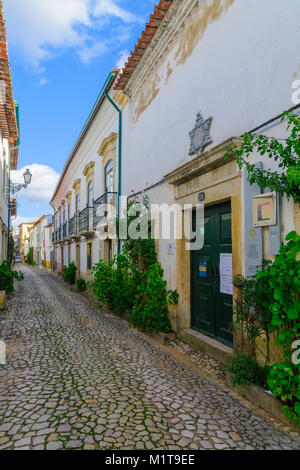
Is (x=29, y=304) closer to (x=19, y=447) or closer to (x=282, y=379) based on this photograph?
(x=19, y=447)

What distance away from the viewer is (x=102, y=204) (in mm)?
10344

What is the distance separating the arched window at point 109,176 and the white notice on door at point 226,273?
6.08m

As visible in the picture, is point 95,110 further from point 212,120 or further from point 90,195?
point 212,120

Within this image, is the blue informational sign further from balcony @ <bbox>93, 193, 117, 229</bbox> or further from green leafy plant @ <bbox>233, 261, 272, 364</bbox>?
balcony @ <bbox>93, 193, 117, 229</bbox>

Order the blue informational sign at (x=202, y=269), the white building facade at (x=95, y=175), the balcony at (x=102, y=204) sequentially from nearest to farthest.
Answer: the blue informational sign at (x=202, y=269)
the white building facade at (x=95, y=175)
the balcony at (x=102, y=204)

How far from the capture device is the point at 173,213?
578cm

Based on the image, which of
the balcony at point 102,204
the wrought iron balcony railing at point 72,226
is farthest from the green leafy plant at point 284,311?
the wrought iron balcony railing at point 72,226

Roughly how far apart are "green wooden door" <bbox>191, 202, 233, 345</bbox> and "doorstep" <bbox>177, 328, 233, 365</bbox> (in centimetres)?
11

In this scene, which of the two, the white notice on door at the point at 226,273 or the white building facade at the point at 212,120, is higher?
the white building facade at the point at 212,120

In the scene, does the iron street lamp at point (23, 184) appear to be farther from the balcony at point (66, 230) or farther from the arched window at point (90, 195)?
the balcony at point (66, 230)

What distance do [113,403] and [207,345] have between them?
1920 millimetres

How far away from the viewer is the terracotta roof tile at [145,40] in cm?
546

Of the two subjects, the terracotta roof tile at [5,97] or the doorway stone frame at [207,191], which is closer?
the doorway stone frame at [207,191]

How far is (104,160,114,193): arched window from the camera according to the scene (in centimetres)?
1020
